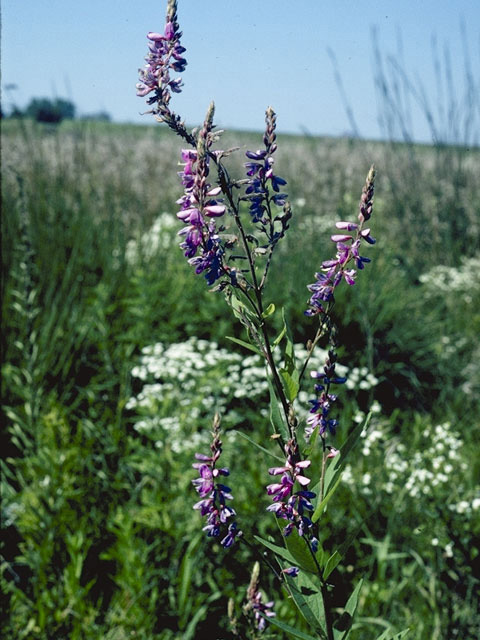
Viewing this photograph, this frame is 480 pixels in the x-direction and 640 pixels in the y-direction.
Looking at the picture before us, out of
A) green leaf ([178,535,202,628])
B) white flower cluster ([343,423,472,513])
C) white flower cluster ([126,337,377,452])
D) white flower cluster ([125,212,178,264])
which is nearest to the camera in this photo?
green leaf ([178,535,202,628])

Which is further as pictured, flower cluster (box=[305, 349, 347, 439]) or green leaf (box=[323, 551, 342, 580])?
flower cluster (box=[305, 349, 347, 439])

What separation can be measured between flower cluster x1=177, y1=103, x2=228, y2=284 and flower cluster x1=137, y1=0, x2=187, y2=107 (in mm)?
138

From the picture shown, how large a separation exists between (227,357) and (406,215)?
5119mm

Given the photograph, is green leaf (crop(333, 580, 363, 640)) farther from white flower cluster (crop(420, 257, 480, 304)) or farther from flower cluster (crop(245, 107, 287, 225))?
white flower cluster (crop(420, 257, 480, 304))

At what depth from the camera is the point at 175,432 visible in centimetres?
300

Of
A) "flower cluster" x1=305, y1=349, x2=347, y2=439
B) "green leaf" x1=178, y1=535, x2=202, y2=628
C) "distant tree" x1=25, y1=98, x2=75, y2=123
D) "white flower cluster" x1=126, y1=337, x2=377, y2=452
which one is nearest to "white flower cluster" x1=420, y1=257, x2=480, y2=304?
"white flower cluster" x1=126, y1=337, x2=377, y2=452

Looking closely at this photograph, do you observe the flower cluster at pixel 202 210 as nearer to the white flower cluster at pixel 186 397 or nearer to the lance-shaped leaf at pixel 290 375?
the lance-shaped leaf at pixel 290 375

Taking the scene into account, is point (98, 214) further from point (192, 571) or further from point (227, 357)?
point (192, 571)

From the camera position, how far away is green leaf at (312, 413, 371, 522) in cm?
121

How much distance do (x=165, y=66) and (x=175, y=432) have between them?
2068 millimetres

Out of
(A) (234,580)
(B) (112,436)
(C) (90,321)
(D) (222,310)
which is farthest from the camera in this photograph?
(D) (222,310)

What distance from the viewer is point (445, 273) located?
246 inches

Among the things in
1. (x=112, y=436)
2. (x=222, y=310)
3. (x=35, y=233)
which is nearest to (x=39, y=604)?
(x=112, y=436)

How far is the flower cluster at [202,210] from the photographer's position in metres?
1.12
